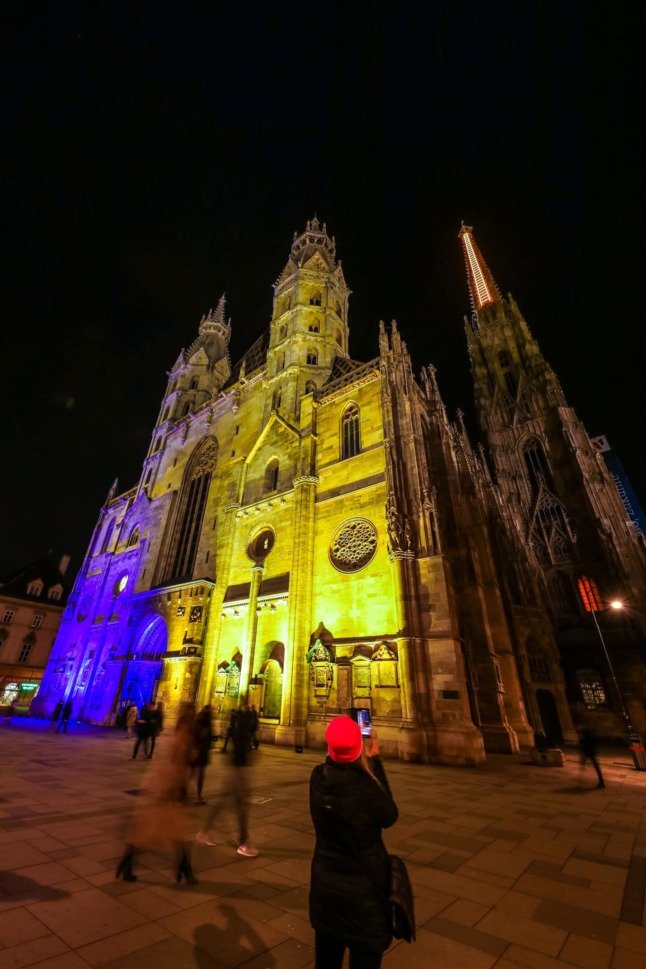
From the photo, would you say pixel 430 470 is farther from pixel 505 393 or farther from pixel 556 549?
pixel 505 393

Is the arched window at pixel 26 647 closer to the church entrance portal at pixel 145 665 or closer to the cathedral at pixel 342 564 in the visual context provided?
the cathedral at pixel 342 564

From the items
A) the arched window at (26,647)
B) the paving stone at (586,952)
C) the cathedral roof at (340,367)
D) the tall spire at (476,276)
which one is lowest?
the paving stone at (586,952)

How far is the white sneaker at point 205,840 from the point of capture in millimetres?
5114

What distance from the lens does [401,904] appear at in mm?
1927

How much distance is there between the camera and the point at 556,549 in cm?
3266

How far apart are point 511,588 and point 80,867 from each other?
25417 millimetres

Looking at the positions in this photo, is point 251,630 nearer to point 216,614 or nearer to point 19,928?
point 216,614

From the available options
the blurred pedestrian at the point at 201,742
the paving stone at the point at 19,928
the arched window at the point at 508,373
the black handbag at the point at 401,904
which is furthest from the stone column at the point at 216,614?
the arched window at the point at 508,373

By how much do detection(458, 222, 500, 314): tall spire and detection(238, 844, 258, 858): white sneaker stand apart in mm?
63225

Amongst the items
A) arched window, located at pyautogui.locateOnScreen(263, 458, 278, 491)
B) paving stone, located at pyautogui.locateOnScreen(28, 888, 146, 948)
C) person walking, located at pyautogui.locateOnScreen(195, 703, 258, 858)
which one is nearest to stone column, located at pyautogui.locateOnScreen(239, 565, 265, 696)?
arched window, located at pyautogui.locateOnScreen(263, 458, 278, 491)

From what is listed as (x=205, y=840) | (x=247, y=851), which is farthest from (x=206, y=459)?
(x=247, y=851)

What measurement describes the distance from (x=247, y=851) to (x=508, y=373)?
52560 millimetres

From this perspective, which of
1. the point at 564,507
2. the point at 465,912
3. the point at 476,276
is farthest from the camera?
the point at 476,276

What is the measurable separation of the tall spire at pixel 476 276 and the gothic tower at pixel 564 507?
559 centimetres
